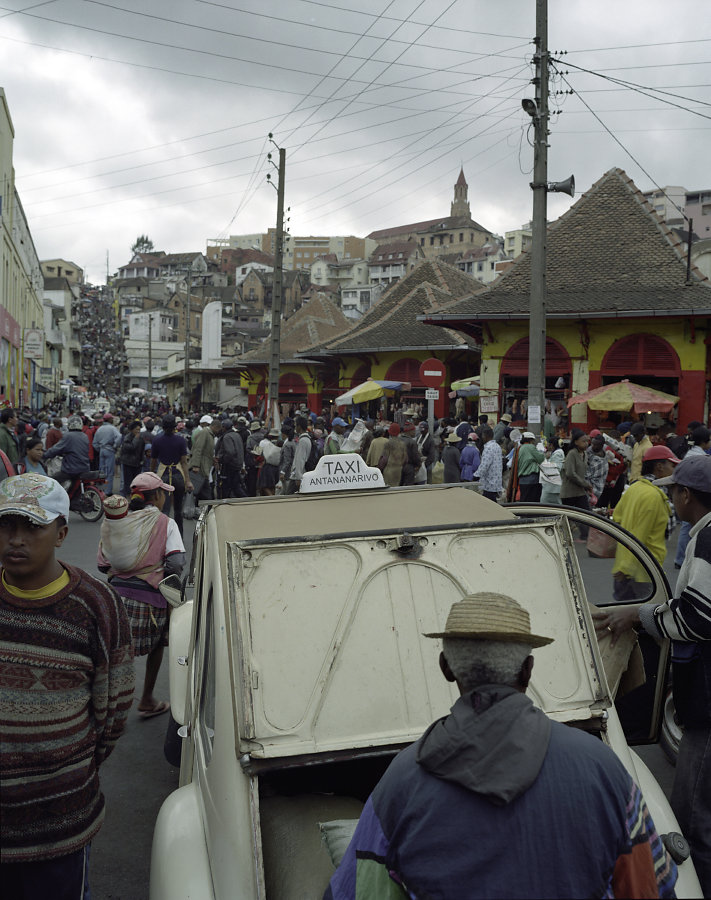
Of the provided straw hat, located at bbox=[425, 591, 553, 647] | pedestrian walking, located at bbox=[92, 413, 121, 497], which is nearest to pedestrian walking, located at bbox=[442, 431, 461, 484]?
pedestrian walking, located at bbox=[92, 413, 121, 497]

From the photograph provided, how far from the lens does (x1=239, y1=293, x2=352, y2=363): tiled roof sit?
42344mm

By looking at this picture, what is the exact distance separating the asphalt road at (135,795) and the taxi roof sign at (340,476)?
1630 mm

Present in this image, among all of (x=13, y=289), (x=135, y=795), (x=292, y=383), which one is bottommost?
(x=135, y=795)

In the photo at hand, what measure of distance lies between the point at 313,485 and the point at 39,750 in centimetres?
205

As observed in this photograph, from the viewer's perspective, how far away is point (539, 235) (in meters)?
14.5

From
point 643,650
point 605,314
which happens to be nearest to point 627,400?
point 605,314

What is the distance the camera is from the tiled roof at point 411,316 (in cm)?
3162

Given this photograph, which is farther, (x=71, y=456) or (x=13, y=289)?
(x=13, y=289)

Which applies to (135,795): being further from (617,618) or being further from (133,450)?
(133,450)

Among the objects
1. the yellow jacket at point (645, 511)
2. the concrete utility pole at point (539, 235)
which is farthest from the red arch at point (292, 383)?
the yellow jacket at point (645, 511)

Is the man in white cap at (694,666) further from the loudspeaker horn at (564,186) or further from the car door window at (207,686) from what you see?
the loudspeaker horn at (564,186)

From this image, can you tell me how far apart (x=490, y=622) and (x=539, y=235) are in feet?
44.9

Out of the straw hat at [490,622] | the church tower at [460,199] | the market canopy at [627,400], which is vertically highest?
the church tower at [460,199]

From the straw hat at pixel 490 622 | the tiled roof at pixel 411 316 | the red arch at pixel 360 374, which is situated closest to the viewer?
the straw hat at pixel 490 622
